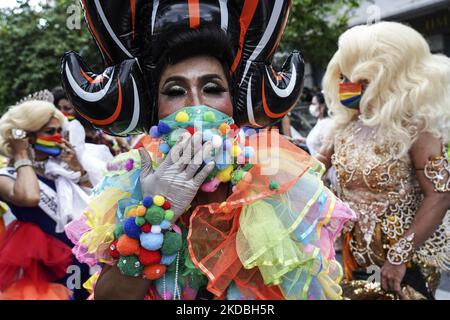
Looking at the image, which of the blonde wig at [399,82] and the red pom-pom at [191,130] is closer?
the red pom-pom at [191,130]

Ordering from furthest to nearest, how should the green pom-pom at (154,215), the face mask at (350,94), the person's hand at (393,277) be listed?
the face mask at (350,94)
the person's hand at (393,277)
the green pom-pom at (154,215)

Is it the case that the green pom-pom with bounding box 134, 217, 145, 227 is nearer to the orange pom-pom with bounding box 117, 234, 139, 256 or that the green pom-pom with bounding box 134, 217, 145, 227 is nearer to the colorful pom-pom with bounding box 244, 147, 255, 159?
the orange pom-pom with bounding box 117, 234, 139, 256

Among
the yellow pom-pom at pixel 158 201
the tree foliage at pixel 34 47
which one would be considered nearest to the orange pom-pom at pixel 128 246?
the yellow pom-pom at pixel 158 201

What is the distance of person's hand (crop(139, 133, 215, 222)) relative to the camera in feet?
4.27


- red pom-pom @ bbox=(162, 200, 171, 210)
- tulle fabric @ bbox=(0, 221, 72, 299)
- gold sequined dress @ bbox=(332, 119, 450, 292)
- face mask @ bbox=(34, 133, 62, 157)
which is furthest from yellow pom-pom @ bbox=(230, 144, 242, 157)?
face mask @ bbox=(34, 133, 62, 157)

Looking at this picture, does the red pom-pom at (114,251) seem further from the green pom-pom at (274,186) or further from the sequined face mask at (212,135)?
the green pom-pom at (274,186)

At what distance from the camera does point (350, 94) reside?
8.50 feet

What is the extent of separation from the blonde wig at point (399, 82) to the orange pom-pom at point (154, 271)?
148 cm

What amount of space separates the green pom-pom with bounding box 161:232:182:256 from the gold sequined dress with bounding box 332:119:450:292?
139cm

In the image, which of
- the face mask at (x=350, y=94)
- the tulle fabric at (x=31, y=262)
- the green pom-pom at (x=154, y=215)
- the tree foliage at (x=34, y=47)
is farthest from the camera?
the tree foliage at (x=34, y=47)

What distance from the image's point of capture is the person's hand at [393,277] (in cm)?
230

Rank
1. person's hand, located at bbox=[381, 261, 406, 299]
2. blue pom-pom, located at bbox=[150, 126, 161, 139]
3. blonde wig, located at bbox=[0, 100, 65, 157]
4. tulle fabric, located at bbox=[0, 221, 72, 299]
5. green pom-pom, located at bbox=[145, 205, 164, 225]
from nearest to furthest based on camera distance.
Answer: green pom-pom, located at bbox=[145, 205, 164, 225]
blue pom-pom, located at bbox=[150, 126, 161, 139]
person's hand, located at bbox=[381, 261, 406, 299]
tulle fabric, located at bbox=[0, 221, 72, 299]
blonde wig, located at bbox=[0, 100, 65, 157]

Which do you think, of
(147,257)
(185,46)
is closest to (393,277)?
(147,257)

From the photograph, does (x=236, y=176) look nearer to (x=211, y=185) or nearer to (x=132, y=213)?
(x=211, y=185)
